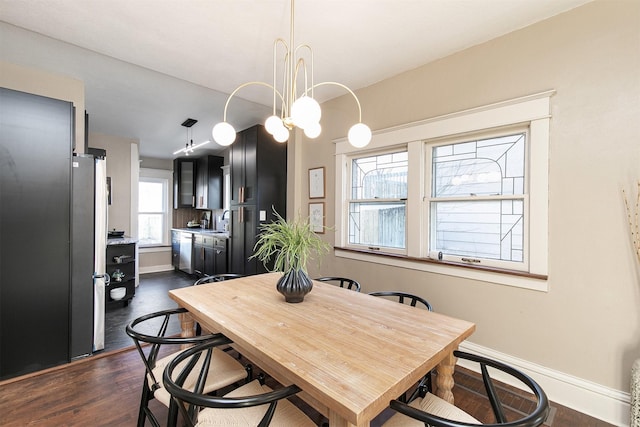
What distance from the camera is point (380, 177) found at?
3.11 metres

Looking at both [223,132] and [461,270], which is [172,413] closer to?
[223,132]

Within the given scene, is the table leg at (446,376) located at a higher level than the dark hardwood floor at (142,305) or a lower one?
higher

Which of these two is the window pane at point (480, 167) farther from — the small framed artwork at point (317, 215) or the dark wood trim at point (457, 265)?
the small framed artwork at point (317, 215)

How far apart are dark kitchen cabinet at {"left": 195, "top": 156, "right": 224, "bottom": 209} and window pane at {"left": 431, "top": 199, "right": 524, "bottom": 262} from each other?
458 centimetres

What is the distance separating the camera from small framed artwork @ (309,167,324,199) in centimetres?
357

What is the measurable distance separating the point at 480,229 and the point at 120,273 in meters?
4.37

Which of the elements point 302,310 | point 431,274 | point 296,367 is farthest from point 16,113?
point 431,274

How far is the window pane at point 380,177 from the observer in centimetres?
292

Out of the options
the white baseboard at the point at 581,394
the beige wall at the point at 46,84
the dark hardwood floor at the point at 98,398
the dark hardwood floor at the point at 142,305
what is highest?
the beige wall at the point at 46,84

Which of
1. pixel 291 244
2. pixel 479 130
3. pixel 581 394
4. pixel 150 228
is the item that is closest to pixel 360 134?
pixel 291 244

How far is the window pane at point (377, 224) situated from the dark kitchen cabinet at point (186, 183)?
437 centimetres

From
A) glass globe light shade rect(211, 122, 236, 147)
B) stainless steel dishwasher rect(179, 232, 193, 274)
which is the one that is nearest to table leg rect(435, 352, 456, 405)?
glass globe light shade rect(211, 122, 236, 147)

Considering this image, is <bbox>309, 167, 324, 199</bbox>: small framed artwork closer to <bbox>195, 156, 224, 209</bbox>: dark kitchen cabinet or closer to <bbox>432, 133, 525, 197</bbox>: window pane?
<bbox>432, 133, 525, 197</bbox>: window pane

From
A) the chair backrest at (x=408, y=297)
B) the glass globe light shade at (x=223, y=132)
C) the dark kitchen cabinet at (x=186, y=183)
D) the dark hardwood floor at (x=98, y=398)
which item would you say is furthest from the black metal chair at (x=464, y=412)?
the dark kitchen cabinet at (x=186, y=183)
